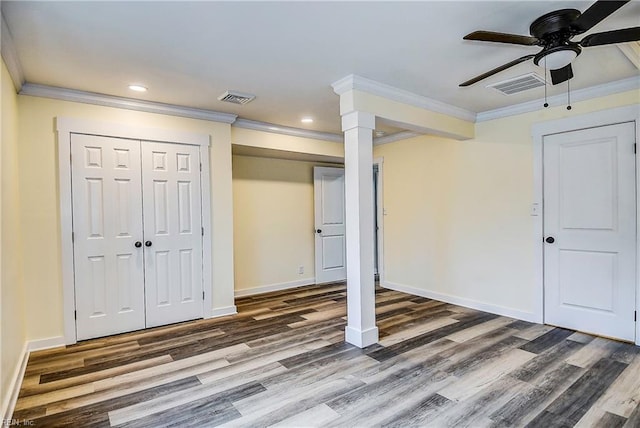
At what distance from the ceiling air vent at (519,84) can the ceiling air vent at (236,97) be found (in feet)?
7.66

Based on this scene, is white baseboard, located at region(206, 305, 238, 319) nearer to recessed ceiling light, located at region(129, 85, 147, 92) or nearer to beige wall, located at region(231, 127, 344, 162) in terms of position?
beige wall, located at region(231, 127, 344, 162)

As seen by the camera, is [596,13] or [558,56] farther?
[558,56]

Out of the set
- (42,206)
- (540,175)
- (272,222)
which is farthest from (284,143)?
(540,175)

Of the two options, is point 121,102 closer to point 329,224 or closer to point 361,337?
point 361,337

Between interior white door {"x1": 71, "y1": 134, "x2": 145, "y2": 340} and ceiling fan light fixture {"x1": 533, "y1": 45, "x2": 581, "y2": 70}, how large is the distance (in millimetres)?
3616

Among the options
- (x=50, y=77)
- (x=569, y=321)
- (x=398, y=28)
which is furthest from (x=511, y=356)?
(x=50, y=77)

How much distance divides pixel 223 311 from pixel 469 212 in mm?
3270

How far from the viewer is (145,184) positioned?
11.9ft

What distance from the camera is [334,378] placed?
2564mm

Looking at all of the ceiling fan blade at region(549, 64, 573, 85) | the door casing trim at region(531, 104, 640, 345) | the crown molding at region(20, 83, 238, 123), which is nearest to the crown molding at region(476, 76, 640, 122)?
the door casing trim at region(531, 104, 640, 345)

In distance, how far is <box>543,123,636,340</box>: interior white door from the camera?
3.19 m

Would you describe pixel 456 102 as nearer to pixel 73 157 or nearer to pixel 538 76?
pixel 538 76

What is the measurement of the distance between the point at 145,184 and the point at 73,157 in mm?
658

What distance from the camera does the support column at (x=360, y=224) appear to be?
3.11 metres
